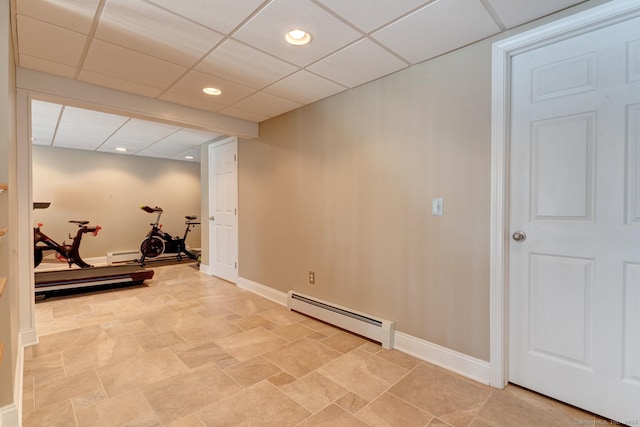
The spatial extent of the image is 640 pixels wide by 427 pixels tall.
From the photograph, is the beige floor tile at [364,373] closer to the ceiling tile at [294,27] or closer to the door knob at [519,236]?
the door knob at [519,236]

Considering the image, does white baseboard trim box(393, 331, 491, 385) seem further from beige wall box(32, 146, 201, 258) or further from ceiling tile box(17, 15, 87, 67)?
beige wall box(32, 146, 201, 258)

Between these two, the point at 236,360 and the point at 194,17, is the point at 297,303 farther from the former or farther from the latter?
the point at 194,17

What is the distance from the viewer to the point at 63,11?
1.67 metres

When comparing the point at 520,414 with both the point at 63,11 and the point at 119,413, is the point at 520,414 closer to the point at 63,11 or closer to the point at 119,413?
the point at 119,413

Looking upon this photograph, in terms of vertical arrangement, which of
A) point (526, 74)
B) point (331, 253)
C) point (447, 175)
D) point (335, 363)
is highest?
point (526, 74)

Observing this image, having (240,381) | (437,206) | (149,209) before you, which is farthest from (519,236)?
(149,209)

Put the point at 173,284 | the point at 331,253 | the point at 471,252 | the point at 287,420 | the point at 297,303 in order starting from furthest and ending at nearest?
the point at 173,284 → the point at 297,303 → the point at 331,253 → the point at 471,252 → the point at 287,420

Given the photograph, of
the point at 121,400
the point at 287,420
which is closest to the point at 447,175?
the point at 287,420

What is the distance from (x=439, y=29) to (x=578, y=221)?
55.9 inches

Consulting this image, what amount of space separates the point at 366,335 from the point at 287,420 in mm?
1148

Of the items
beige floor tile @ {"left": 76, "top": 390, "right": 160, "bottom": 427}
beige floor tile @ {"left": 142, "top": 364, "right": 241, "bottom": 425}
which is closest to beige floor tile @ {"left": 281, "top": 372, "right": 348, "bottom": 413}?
beige floor tile @ {"left": 142, "top": 364, "right": 241, "bottom": 425}

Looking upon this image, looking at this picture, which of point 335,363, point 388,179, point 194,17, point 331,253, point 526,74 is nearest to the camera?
point 194,17

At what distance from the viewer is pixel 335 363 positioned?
7.23 feet

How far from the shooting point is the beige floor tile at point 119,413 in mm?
1571
